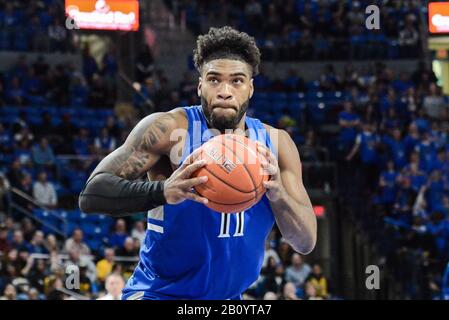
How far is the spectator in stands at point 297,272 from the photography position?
11752mm

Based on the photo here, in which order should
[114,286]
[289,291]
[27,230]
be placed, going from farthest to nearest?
[27,230]
[289,291]
[114,286]

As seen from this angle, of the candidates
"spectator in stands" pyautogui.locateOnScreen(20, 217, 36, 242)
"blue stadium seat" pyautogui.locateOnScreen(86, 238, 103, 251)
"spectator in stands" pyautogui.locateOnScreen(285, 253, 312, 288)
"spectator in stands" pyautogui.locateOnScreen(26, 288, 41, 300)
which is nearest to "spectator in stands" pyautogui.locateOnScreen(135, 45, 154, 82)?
"blue stadium seat" pyautogui.locateOnScreen(86, 238, 103, 251)

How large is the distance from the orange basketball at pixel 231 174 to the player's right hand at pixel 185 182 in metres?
0.03

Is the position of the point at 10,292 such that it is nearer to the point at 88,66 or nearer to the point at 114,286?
the point at 114,286

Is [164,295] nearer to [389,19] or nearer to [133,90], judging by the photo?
[133,90]

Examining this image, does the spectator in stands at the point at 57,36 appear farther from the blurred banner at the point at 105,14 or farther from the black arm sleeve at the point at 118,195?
the black arm sleeve at the point at 118,195

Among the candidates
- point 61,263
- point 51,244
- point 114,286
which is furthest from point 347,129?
point 114,286

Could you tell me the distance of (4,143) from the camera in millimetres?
14172

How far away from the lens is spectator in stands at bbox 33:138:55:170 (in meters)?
13.9

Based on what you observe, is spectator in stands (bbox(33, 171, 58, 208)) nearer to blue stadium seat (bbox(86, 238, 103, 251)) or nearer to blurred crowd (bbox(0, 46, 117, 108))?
blue stadium seat (bbox(86, 238, 103, 251))

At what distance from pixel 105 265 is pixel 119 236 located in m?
1.07

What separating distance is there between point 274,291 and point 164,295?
6.73m

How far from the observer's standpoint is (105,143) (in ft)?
47.5
